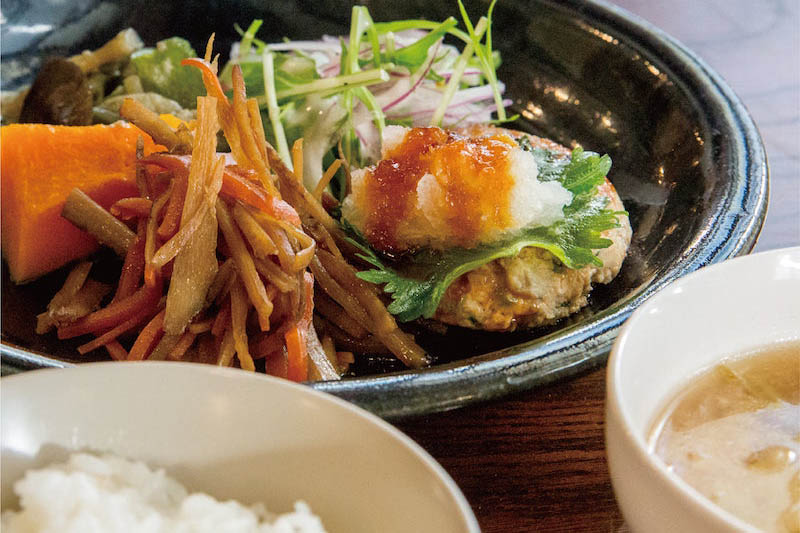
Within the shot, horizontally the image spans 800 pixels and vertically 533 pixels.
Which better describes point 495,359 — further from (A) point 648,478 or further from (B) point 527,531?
(A) point 648,478


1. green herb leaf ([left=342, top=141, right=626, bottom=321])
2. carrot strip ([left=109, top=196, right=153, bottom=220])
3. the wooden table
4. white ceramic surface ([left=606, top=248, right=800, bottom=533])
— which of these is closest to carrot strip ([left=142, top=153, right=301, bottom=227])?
carrot strip ([left=109, top=196, right=153, bottom=220])

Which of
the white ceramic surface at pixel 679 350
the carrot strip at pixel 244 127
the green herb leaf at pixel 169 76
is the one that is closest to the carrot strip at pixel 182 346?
the carrot strip at pixel 244 127

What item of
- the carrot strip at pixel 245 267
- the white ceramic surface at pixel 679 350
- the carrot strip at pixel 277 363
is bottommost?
the carrot strip at pixel 277 363

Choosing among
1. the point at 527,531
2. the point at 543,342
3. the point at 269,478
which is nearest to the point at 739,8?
the point at 543,342

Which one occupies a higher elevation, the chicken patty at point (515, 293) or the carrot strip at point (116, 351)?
the chicken patty at point (515, 293)

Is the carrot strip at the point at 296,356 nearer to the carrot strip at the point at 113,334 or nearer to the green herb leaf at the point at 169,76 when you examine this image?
the carrot strip at the point at 113,334

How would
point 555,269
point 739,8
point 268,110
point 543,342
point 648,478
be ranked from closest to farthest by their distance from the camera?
point 648,478 < point 543,342 < point 555,269 < point 268,110 < point 739,8

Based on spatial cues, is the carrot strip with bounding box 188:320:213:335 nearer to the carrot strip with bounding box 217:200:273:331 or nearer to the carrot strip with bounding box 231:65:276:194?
the carrot strip with bounding box 217:200:273:331
